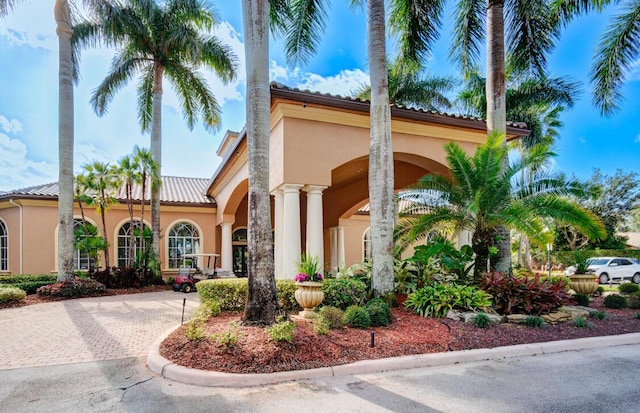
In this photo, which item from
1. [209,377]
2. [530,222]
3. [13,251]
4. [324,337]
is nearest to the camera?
[209,377]

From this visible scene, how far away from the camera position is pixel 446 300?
309 inches

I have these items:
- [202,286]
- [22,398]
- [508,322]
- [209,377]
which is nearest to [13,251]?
[202,286]

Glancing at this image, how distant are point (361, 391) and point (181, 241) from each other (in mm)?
18519

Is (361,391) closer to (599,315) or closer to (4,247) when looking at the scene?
(599,315)

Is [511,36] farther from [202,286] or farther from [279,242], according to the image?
[202,286]

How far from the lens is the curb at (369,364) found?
4773 millimetres

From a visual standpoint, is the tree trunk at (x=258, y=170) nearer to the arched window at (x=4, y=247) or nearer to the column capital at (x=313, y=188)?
the column capital at (x=313, y=188)

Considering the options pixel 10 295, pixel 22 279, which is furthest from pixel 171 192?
pixel 10 295

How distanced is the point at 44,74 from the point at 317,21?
12.3 meters

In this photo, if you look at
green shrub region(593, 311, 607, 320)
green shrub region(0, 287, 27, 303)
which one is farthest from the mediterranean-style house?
green shrub region(0, 287, 27, 303)

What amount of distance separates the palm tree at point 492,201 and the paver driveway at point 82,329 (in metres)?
6.80

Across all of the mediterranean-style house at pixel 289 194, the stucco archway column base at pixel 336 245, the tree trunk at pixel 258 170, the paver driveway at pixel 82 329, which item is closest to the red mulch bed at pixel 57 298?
the paver driveway at pixel 82 329

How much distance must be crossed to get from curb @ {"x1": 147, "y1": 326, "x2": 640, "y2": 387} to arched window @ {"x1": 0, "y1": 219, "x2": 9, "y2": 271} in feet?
57.6

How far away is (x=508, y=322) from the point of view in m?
7.49
